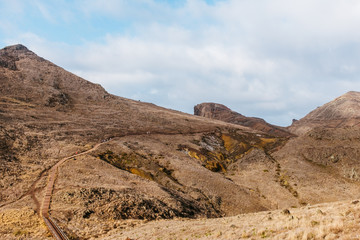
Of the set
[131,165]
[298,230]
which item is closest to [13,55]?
[131,165]

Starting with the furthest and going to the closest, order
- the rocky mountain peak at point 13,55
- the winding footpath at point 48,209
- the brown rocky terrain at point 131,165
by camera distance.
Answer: the rocky mountain peak at point 13,55 < the brown rocky terrain at point 131,165 < the winding footpath at point 48,209

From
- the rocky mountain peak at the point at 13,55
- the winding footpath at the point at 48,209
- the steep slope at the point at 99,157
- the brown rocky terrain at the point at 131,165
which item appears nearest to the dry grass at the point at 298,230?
the winding footpath at the point at 48,209

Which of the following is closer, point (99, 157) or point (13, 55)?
point (99, 157)

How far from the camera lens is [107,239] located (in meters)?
26.3

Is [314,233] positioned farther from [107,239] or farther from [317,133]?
[317,133]

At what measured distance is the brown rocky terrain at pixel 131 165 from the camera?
36.1m

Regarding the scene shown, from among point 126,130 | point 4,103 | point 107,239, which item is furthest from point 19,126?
point 107,239

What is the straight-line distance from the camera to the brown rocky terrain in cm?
3612

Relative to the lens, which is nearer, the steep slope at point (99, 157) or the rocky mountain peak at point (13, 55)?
the steep slope at point (99, 157)

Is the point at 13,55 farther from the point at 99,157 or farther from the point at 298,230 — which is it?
the point at 298,230

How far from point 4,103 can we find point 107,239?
79.3 m

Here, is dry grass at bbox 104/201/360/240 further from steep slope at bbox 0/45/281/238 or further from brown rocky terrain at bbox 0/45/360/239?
steep slope at bbox 0/45/281/238

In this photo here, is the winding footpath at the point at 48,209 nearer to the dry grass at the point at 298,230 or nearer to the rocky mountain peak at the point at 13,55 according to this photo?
the dry grass at the point at 298,230

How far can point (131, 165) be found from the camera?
63625 millimetres
